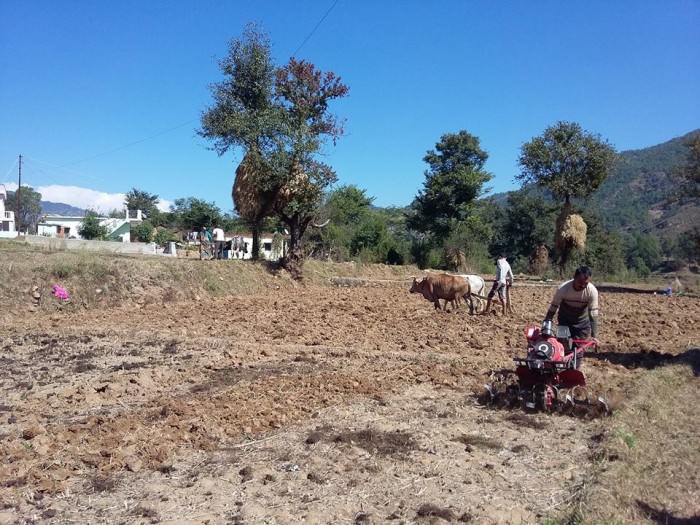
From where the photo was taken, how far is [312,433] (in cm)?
589

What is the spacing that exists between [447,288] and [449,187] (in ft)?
81.9

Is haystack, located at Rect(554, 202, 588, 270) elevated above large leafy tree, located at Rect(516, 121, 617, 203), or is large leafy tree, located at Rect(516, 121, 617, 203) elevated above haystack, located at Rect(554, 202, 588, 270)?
large leafy tree, located at Rect(516, 121, 617, 203)

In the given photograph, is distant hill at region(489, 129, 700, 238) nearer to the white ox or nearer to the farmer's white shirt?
the white ox

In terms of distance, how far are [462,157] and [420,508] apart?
1531 inches

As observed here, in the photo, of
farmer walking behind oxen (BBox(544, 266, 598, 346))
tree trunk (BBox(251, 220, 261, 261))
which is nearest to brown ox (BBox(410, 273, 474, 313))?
farmer walking behind oxen (BBox(544, 266, 598, 346))

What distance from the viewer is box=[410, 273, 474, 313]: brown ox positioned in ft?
51.4

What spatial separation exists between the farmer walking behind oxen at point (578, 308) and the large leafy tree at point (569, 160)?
27080 millimetres

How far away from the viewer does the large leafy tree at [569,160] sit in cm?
3241

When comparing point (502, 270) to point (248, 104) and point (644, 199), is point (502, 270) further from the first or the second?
point (644, 199)

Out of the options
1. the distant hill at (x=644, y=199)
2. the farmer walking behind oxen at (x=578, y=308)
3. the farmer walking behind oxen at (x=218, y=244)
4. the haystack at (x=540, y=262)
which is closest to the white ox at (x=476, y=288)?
the farmer walking behind oxen at (x=578, y=308)

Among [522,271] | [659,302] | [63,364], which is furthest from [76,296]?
[522,271]

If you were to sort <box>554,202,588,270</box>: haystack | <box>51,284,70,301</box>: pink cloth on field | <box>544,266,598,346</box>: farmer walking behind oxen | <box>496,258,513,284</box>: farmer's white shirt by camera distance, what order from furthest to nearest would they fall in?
<box>554,202,588,270</box>: haystack, <box>51,284,70,301</box>: pink cloth on field, <box>496,258,513,284</box>: farmer's white shirt, <box>544,266,598,346</box>: farmer walking behind oxen

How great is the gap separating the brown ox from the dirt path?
3.58 meters

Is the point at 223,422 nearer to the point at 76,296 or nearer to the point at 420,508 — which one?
the point at 420,508
